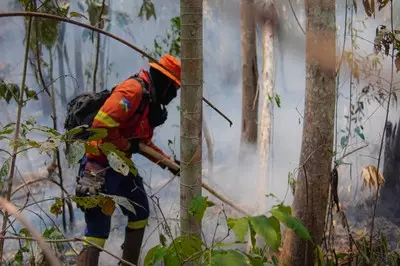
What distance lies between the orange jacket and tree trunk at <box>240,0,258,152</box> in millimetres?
1988

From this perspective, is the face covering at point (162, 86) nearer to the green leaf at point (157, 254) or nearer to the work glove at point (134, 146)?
the work glove at point (134, 146)

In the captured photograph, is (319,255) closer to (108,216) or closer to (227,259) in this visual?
(108,216)

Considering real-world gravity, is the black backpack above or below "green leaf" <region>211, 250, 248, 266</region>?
above

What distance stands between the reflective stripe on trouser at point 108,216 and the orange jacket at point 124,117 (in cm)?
13

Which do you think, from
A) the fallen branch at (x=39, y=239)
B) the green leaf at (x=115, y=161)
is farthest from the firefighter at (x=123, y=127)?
the fallen branch at (x=39, y=239)

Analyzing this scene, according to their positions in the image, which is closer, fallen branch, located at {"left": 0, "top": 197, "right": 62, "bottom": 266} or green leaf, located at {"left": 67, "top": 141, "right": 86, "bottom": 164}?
fallen branch, located at {"left": 0, "top": 197, "right": 62, "bottom": 266}

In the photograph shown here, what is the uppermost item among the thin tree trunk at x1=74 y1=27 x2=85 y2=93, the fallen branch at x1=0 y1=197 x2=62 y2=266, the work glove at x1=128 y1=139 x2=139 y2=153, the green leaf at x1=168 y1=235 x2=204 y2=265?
the thin tree trunk at x1=74 y1=27 x2=85 y2=93

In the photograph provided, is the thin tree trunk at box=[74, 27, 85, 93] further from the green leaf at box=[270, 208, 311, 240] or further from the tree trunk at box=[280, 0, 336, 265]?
the green leaf at box=[270, 208, 311, 240]

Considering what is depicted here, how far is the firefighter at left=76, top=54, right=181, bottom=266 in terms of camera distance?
2402 mm

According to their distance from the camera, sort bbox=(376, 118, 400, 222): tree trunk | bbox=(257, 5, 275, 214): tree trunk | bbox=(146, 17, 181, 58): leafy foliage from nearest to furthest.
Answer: bbox=(257, 5, 275, 214): tree trunk
bbox=(146, 17, 181, 58): leafy foliage
bbox=(376, 118, 400, 222): tree trunk

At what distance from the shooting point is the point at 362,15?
481 centimetres

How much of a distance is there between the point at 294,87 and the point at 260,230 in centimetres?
473

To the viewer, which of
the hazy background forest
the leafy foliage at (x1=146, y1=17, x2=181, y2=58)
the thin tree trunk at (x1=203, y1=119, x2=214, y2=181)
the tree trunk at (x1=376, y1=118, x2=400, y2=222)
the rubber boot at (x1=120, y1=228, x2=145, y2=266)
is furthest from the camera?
the thin tree trunk at (x1=203, y1=119, x2=214, y2=181)

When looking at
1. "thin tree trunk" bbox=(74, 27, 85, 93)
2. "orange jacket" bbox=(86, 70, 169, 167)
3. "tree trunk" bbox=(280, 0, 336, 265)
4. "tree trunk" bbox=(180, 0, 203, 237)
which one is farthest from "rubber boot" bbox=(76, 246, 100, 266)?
"thin tree trunk" bbox=(74, 27, 85, 93)
